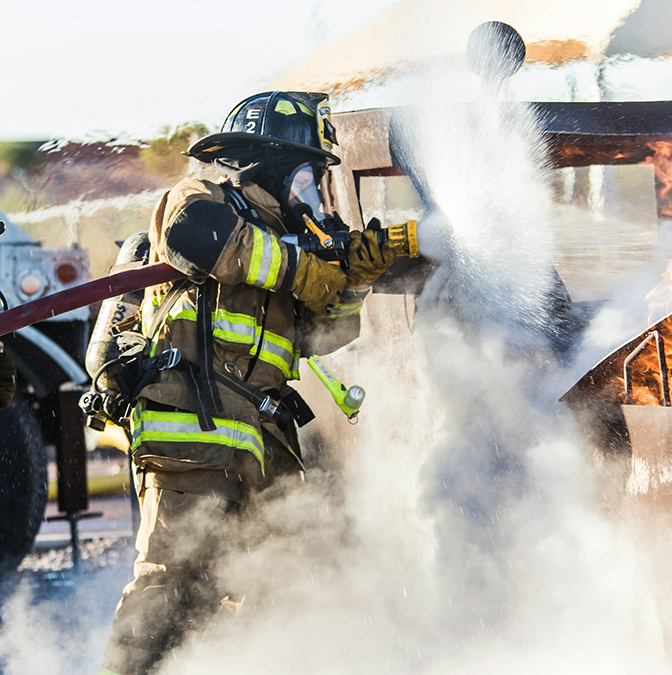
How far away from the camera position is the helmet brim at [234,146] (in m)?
2.74

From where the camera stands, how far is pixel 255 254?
249 centimetres

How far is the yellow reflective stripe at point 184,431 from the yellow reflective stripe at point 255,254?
48 cm

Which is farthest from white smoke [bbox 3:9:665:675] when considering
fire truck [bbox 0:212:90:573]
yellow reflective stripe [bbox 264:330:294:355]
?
fire truck [bbox 0:212:90:573]

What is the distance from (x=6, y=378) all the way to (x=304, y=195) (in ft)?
5.08

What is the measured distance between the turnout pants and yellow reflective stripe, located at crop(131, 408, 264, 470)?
93mm

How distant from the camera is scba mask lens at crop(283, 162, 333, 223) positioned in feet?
9.08

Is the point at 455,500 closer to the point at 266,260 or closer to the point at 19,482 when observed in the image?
the point at 266,260

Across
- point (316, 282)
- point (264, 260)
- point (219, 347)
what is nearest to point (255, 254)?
point (264, 260)

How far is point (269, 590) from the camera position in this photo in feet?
9.93

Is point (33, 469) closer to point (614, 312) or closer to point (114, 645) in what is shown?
point (114, 645)

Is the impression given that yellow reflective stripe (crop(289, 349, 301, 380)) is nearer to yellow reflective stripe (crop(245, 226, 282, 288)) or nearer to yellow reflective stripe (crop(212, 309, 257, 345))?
yellow reflective stripe (crop(212, 309, 257, 345))

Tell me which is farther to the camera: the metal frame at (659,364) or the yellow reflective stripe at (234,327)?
the yellow reflective stripe at (234,327)

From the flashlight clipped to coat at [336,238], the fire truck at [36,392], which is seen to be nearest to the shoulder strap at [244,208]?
the flashlight clipped to coat at [336,238]

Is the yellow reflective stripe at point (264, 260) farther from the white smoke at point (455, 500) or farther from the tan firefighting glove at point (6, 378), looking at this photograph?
the tan firefighting glove at point (6, 378)
